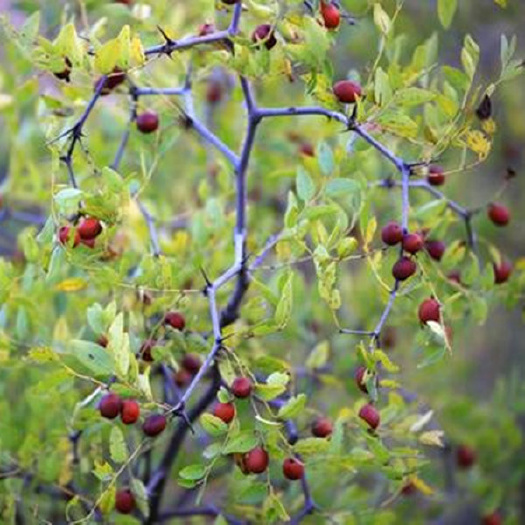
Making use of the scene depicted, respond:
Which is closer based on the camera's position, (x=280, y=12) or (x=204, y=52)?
(x=280, y=12)

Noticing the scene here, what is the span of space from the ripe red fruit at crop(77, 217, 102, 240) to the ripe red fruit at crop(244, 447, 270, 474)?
29cm

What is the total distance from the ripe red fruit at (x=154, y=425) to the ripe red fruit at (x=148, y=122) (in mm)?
396

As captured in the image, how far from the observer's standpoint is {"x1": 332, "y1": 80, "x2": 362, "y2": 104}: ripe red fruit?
1.12m

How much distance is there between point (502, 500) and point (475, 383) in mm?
1161

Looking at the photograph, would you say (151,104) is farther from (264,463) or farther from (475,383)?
(475,383)

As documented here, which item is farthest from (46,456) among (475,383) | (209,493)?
(475,383)

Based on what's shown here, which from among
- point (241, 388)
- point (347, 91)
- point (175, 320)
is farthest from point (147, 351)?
point (347, 91)

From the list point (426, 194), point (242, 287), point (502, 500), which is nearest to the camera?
point (242, 287)

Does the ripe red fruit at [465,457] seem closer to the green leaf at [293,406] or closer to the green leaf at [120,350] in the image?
the green leaf at [293,406]

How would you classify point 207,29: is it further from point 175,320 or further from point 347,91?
point 175,320

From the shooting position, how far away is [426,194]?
1635 millimetres

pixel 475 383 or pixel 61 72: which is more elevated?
pixel 61 72

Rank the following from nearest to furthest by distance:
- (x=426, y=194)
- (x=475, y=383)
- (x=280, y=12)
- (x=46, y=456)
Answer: (x=280, y=12)
(x=46, y=456)
(x=426, y=194)
(x=475, y=383)

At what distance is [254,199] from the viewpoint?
82.8 inches
